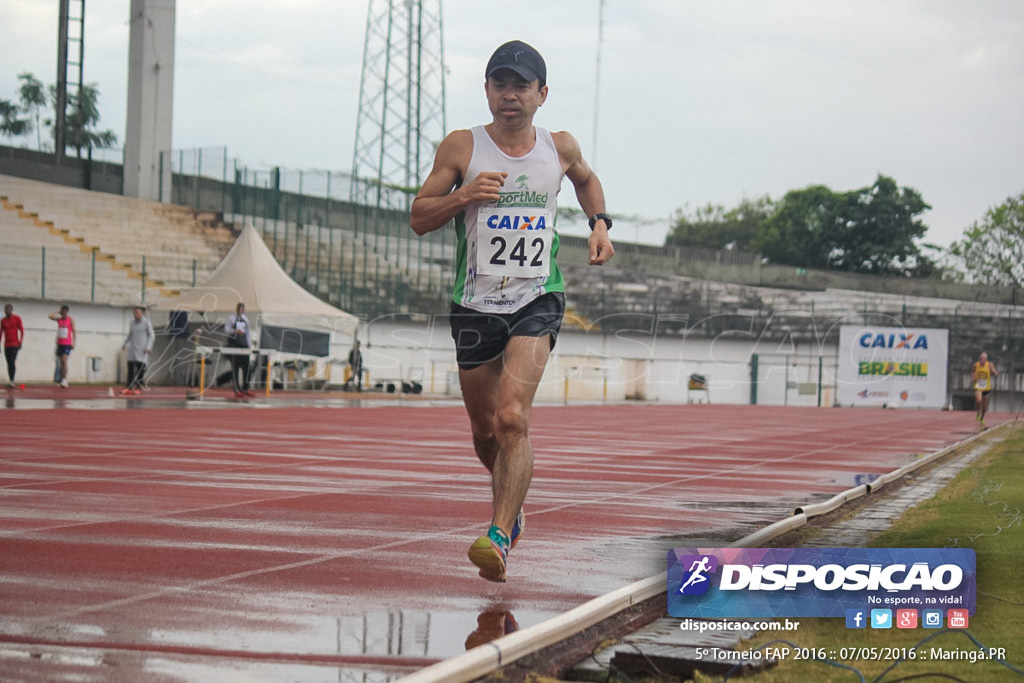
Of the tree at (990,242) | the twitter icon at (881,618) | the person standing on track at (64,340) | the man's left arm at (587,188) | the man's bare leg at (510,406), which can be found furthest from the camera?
the tree at (990,242)

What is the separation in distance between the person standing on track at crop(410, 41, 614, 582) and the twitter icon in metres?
1.90

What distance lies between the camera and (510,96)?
5566 millimetres

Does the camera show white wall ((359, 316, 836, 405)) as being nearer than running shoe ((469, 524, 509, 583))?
No

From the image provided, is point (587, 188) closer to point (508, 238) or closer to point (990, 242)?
point (508, 238)

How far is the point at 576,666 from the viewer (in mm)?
3828

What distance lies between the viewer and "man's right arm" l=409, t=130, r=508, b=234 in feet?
18.2

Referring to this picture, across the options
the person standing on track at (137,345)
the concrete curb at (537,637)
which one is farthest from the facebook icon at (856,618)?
the person standing on track at (137,345)

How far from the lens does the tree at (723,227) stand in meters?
111

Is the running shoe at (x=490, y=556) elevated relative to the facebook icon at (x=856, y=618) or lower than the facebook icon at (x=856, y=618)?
lower

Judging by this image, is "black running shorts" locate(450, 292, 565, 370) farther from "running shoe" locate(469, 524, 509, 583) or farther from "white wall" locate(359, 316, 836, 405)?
"white wall" locate(359, 316, 836, 405)

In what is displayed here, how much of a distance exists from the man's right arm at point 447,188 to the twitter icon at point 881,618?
245 centimetres

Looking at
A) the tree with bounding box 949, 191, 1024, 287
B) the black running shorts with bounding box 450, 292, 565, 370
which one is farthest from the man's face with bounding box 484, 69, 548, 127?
the tree with bounding box 949, 191, 1024, 287

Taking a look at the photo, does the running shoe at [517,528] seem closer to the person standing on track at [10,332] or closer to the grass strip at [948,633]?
the grass strip at [948,633]

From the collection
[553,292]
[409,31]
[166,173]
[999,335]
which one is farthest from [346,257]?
[553,292]
